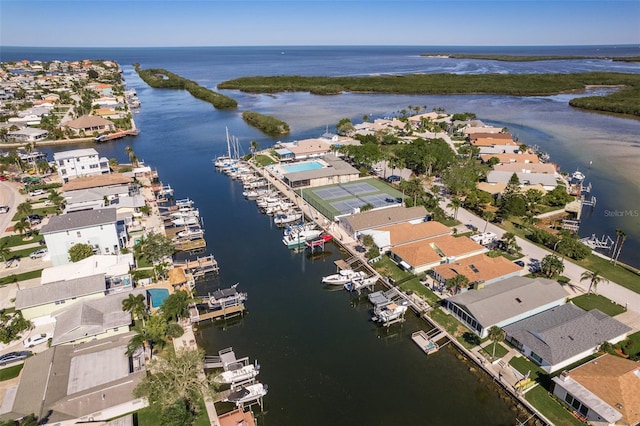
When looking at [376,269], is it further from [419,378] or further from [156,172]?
[156,172]

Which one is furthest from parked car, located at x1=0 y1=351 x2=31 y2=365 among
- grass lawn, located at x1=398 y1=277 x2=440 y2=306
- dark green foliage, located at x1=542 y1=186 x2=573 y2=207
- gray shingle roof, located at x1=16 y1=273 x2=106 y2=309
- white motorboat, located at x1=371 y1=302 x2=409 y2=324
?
dark green foliage, located at x1=542 y1=186 x2=573 y2=207

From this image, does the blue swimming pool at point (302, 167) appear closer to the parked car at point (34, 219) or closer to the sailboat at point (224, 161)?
the sailboat at point (224, 161)

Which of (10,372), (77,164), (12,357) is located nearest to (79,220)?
(12,357)

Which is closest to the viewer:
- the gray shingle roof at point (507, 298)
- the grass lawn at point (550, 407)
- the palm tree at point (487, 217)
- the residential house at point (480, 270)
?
the grass lawn at point (550, 407)

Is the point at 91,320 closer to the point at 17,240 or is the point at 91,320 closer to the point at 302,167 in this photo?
the point at 17,240

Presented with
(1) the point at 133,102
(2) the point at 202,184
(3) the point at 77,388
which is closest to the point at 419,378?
(3) the point at 77,388

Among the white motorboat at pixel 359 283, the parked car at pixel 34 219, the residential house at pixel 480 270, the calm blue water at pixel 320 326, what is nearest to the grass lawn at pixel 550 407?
the calm blue water at pixel 320 326

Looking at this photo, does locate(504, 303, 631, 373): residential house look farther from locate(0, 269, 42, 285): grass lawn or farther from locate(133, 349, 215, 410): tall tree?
locate(0, 269, 42, 285): grass lawn

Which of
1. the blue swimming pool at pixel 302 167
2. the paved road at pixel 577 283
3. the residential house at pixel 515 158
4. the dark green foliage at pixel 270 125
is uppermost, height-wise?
the dark green foliage at pixel 270 125
